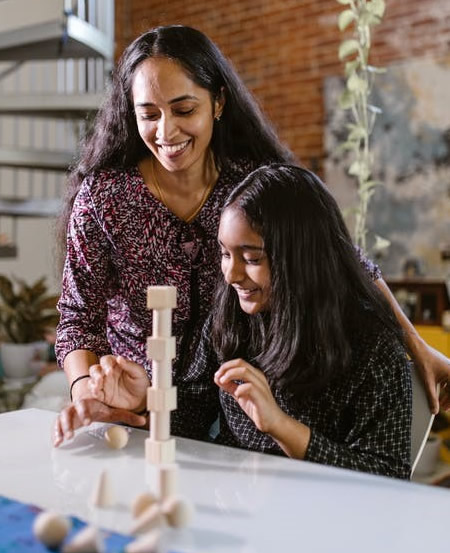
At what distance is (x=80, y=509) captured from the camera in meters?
0.79

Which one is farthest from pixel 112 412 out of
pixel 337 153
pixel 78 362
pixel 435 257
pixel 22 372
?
pixel 337 153

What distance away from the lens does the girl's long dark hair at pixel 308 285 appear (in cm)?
117

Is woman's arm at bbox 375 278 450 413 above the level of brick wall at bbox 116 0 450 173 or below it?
below

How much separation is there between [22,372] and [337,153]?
2151 millimetres

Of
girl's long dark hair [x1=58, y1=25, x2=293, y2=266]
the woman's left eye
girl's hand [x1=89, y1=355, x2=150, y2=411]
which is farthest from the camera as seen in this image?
girl's long dark hair [x1=58, y1=25, x2=293, y2=266]

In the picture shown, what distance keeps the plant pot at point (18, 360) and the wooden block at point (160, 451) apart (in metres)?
2.76

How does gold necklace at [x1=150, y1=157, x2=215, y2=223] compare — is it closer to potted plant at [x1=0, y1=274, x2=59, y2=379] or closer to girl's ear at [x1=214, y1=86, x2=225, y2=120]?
girl's ear at [x1=214, y1=86, x2=225, y2=120]

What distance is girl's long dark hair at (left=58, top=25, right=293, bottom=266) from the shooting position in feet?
4.87

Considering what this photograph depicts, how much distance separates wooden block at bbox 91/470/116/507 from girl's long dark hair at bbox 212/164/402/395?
463mm

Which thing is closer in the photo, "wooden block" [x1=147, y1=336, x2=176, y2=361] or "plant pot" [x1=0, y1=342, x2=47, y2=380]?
"wooden block" [x1=147, y1=336, x2=176, y2=361]

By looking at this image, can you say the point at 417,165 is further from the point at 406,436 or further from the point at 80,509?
the point at 80,509

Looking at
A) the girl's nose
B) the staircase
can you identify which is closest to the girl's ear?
the girl's nose

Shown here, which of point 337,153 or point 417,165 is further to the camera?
point 337,153

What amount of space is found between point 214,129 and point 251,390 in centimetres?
76
